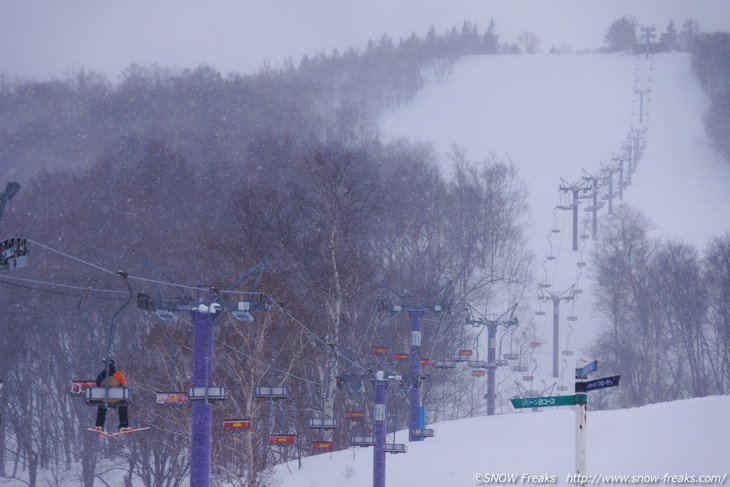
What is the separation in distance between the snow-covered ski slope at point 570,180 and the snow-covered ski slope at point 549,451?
0.19 feet

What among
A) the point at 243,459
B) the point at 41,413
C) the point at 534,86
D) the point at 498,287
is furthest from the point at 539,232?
the point at 534,86

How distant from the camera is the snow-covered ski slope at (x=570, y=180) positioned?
83.2 feet

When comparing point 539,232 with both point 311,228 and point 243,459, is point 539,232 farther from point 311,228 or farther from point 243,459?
point 243,459

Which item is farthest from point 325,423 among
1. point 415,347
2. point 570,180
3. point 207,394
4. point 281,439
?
point 570,180

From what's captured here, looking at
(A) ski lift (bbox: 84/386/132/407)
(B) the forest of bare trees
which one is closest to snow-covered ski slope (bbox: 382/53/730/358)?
(B) the forest of bare trees

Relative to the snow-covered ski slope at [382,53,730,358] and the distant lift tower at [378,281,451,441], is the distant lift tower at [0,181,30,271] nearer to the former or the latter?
the distant lift tower at [378,281,451,441]

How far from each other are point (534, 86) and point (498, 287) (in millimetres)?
71167

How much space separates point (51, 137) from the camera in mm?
93375

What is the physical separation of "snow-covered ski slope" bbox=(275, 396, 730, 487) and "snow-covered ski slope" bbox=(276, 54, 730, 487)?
0.06 m

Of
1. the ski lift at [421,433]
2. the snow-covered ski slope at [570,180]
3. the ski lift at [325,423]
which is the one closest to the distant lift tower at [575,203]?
the snow-covered ski slope at [570,180]

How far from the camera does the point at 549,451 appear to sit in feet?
88.4

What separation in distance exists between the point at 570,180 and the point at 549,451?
62612 millimetres

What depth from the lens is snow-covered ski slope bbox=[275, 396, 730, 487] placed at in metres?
22.5

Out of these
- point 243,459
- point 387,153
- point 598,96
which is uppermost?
point 598,96
